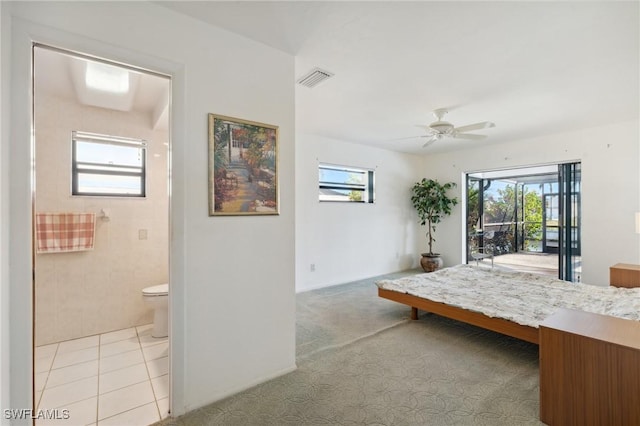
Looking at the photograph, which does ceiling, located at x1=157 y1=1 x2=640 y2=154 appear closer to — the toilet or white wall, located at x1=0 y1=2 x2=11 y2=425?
white wall, located at x1=0 y1=2 x2=11 y2=425

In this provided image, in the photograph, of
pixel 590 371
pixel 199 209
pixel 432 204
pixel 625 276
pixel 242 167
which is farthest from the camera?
pixel 432 204

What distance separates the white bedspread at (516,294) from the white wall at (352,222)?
63.5 inches

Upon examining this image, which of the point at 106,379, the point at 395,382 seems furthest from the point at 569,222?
the point at 106,379

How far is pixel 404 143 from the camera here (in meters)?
5.34

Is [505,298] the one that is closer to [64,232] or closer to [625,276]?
[625,276]

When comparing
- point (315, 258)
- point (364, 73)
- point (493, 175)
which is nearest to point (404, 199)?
point (493, 175)

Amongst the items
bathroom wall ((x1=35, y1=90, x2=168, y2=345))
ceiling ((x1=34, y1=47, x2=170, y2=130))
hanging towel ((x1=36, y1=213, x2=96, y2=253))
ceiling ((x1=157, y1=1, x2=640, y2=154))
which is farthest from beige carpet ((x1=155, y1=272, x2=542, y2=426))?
ceiling ((x1=157, y1=1, x2=640, y2=154))

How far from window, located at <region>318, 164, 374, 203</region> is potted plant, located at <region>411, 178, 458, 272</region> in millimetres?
1164

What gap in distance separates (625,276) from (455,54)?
129 inches

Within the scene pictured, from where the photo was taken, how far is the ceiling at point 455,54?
180cm

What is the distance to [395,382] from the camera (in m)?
2.11

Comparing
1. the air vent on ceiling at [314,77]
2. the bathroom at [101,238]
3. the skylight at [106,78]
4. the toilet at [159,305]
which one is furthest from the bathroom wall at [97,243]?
the air vent on ceiling at [314,77]

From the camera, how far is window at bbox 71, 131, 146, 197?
9.63 feet

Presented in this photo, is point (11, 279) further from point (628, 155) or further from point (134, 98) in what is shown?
point (628, 155)
